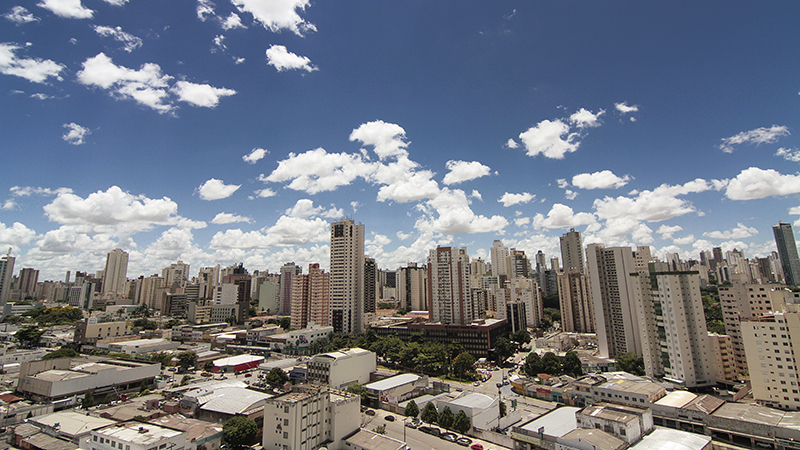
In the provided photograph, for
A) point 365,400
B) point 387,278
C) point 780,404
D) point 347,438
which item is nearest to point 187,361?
point 365,400

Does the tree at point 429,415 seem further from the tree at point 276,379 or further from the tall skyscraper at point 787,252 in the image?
the tall skyscraper at point 787,252

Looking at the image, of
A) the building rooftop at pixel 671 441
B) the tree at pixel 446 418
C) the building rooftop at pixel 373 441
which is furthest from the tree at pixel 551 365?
the building rooftop at pixel 373 441

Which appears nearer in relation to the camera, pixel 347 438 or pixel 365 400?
pixel 347 438

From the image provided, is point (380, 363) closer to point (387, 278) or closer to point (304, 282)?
point (304, 282)

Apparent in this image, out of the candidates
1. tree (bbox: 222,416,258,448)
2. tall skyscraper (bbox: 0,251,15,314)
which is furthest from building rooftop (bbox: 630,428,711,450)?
tall skyscraper (bbox: 0,251,15,314)

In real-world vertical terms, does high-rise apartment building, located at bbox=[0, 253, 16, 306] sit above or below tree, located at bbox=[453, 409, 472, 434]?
above

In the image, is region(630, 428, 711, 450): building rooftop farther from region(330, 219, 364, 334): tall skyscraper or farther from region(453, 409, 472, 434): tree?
region(330, 219, 364, 334): tall skyscraper
